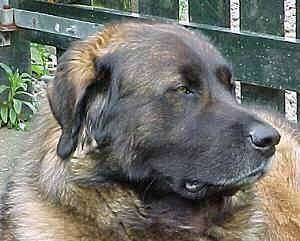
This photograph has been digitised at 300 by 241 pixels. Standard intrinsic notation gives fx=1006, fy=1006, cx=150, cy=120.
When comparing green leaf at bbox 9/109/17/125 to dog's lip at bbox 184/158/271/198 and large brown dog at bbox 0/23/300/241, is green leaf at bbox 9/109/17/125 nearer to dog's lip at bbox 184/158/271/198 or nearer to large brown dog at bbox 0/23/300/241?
large brown dog at bbox 0/23/300/241

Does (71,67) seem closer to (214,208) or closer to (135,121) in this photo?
(135,121)

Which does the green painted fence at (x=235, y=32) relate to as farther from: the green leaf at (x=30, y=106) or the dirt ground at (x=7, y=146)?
the dirt ground at (x=7, y=146)

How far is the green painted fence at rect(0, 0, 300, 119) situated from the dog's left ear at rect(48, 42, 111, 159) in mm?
2071

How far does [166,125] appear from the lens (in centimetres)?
434

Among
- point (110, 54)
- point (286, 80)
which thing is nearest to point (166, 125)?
point (110, 54)

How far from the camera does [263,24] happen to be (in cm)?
662

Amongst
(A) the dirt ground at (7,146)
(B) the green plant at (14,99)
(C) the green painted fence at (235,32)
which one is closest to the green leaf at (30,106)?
(B) the green plant at (14,99)

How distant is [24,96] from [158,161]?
3.90 meters

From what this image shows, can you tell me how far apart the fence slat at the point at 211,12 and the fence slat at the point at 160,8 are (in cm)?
15

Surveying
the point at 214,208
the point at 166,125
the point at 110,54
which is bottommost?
the point at 214,208

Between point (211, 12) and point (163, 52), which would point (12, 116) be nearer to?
point (211, 12)

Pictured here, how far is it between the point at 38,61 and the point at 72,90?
4669 millimetres

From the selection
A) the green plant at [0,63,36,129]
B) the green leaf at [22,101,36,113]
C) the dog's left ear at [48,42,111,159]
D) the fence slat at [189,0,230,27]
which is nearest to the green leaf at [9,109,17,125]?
the green plant at [0,63,36,129]

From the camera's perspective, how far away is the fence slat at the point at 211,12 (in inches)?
269
